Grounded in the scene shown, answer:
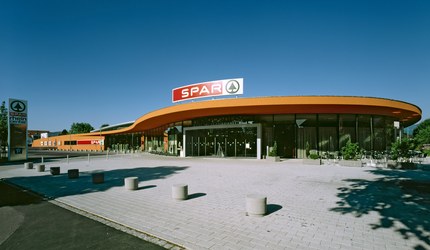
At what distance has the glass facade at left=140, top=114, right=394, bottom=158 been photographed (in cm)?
2538

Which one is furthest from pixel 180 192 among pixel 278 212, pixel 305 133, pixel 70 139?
pixel 70 139

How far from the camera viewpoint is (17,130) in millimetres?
30000

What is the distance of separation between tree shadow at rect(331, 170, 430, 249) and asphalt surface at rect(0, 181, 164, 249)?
6224 millimetres

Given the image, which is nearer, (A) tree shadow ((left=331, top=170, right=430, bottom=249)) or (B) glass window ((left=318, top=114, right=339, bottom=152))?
(A) tree shadow ((left=331, top=170, right=430, bottom=249))

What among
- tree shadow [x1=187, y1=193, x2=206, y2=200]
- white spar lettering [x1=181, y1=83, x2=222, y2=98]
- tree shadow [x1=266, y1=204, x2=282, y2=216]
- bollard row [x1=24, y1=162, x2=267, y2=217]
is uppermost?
white spar lettering [x1=181, y1=83, x2=222, y2=98]

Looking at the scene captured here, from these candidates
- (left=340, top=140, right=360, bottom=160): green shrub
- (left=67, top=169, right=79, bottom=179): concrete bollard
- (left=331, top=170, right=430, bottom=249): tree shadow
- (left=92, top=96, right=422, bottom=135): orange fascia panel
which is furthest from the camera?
(left=92, top=96, right=422, bottom=135): orange fascia panel

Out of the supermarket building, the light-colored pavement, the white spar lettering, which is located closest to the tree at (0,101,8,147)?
the supermarket building

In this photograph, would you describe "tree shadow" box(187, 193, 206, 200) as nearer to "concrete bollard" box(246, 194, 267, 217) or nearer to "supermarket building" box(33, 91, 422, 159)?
"concrete bollard" box(246, 194, 267, 217)

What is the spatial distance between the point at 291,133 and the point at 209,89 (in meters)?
10.7

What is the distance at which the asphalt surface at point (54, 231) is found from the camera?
17.9 ft

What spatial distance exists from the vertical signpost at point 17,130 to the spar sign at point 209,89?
20.2m

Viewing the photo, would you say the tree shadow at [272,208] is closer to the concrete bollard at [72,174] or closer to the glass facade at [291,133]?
the concrete bollard at [72,174]

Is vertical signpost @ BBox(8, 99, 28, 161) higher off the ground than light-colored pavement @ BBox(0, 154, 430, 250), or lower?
higher

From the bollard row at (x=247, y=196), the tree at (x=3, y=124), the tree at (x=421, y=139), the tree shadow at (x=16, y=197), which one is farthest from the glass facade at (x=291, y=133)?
the tree at (x=3, y=124)
